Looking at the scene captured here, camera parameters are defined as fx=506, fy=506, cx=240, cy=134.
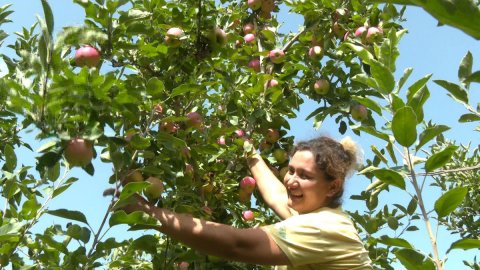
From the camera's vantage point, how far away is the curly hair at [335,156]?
8.34ft

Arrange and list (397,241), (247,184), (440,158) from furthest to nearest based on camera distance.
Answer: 1. (247,184)
2. (440,158)
3. (397,241)

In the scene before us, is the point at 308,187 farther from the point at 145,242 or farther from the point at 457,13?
the point at 457,13

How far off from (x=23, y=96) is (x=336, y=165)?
1525 mm

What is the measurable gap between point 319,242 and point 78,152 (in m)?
1.04

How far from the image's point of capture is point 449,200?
1.49 meters

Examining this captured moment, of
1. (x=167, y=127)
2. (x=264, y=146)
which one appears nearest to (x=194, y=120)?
(x=167, y=127)

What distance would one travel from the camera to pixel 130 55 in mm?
2746

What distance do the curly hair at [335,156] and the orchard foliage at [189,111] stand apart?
23 centimetres

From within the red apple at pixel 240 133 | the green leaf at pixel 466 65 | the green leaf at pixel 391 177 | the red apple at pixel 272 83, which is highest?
the red apple at pixel 272 83

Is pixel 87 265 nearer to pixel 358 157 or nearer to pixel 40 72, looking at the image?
pixel 40 72

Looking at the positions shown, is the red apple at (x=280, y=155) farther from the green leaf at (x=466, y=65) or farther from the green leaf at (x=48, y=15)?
the green leaf at (x=48, y=15)

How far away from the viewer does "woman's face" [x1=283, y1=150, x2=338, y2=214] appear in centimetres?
249

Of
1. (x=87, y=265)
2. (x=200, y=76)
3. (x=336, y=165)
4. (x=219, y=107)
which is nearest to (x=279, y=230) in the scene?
(x=336, y=165)

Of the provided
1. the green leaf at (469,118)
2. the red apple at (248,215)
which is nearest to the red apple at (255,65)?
the red apple at (248,215)
